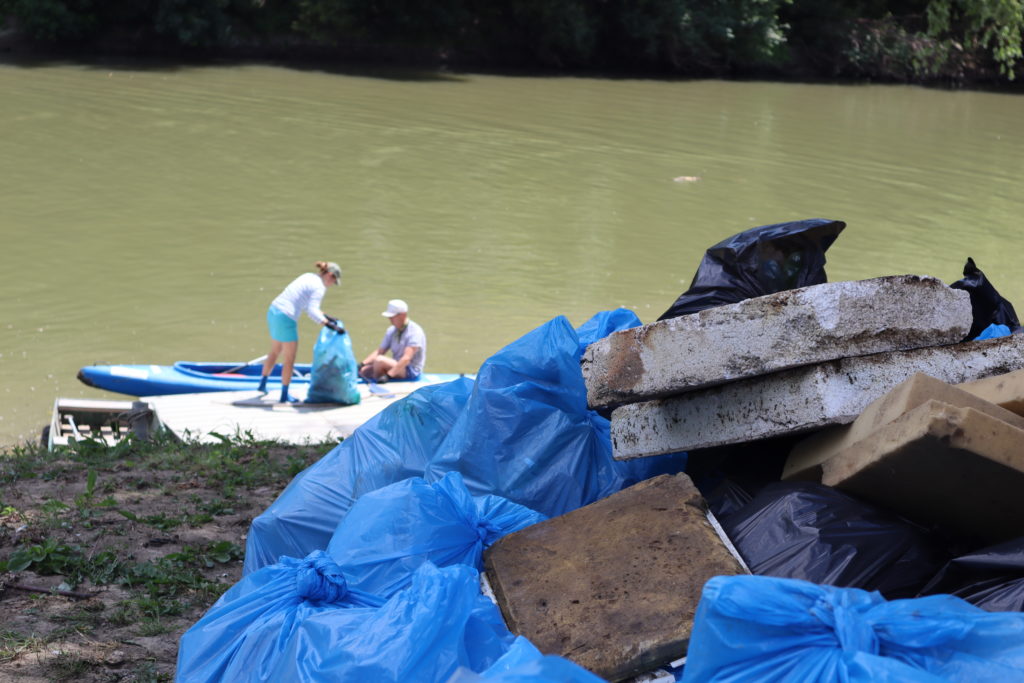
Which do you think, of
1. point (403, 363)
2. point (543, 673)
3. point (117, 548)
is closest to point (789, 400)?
point (543, 673)

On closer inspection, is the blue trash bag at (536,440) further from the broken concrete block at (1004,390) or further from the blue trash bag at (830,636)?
the blue trash bag at (830,636)

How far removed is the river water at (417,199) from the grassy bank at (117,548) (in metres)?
4.04

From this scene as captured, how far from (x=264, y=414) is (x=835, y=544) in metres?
6.41

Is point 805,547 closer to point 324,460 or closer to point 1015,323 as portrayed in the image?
point 324,460

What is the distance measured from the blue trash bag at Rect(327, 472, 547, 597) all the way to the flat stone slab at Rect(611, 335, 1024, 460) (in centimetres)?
46

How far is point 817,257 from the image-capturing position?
369cm

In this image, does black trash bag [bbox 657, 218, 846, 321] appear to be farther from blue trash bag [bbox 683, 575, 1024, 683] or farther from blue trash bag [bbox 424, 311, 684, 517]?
blue trash bag [bbox 683, 575, 1024, 683]

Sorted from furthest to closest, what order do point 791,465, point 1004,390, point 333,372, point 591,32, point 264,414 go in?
point 591,32 < point 333,372 < point 264,414 < point 791,465 < point 1004,390

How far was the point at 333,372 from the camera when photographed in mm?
8812

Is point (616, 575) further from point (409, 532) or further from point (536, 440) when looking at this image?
point (536, 440)

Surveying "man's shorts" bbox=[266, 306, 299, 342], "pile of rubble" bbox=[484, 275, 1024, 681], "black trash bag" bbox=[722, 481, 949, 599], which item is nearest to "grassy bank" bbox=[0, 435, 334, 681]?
"pile of rubble" bbox=[484, 275, 1024, 681]

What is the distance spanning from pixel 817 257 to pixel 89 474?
3.18m

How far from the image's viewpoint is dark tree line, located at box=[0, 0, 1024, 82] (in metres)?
28.0

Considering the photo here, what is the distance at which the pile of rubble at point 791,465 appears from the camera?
2428mm
